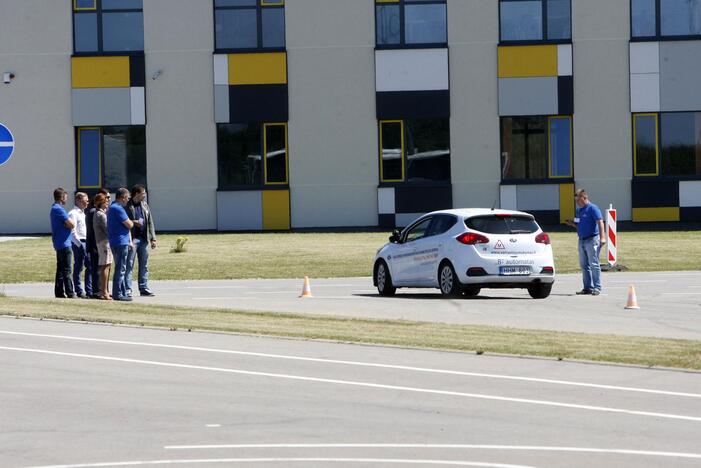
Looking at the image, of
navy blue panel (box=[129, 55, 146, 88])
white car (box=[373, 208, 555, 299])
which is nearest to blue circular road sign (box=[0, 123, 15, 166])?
white car (box=[373, 208, 555, 299])

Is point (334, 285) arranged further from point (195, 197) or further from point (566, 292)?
point (195, 197)

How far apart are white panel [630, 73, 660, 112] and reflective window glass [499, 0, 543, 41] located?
10.2 feet

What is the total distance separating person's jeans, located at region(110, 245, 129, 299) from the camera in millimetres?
22203

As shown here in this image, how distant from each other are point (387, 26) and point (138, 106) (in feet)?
25.4

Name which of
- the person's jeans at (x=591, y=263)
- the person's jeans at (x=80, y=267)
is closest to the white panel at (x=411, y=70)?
the person's jeans at (x=591, y=263)

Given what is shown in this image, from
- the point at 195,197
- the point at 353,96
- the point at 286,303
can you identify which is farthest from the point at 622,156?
the point at 286,303

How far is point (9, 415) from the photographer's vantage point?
32.9ft

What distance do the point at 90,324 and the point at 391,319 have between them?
383cm

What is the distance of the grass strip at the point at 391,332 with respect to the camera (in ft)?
45.2

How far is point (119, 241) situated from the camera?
22266mm

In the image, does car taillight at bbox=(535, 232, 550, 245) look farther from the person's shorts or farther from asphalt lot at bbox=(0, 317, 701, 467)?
asphalt lot at bbox=(0, 317, 701, 467)

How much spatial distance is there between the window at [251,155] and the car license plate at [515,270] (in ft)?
65.5

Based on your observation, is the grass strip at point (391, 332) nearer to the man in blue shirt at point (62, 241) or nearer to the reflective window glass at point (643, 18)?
the man in blue shirt at point (62, 241)

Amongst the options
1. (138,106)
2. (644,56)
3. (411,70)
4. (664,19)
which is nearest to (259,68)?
(138,106)
